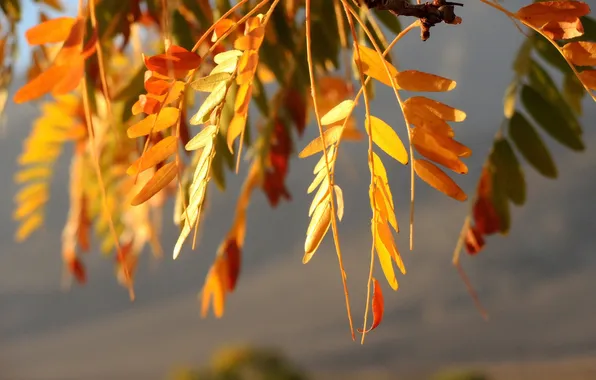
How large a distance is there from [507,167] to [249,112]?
9 centimetres

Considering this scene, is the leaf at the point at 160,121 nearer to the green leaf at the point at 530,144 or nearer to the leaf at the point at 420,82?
the leaf at the point at 420,82

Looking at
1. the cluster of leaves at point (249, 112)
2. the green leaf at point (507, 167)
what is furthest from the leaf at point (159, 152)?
the green leaf at point (507, 167)

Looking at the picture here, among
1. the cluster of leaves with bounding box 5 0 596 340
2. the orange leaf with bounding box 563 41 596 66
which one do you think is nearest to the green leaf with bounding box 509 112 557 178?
the cluster of leaves with bounding box 5 0 596 340

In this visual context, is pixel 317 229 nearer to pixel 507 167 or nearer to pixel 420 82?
pixel 420 82

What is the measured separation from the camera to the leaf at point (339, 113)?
161 millimetres

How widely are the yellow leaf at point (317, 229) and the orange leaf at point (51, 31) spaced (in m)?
0.07

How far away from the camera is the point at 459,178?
149 centimetres

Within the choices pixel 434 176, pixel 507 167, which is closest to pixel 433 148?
pixel 434 176

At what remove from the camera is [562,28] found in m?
0.15

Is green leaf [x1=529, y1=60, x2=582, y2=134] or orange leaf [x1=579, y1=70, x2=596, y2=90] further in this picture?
green leaf [x1=529, y1=60, x2=582, y2=134]

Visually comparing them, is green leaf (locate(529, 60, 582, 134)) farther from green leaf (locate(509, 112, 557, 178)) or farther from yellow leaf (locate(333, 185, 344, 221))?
yellow leaf (locate(333, 185, 344, 221))

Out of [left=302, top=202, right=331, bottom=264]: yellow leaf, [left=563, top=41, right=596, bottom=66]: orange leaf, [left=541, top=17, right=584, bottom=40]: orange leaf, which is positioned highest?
[left=541, top=17, right=584, bottom=40]: orange leaf

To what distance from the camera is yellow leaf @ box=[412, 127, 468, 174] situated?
15 centimetres

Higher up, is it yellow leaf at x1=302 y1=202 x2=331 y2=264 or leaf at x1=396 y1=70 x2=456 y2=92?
leaf at x1=396 y1=70 x2=456 y2=92
